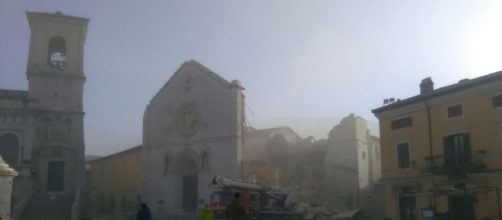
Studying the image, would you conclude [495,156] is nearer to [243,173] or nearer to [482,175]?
[482,175]

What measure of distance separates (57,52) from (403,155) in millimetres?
27365

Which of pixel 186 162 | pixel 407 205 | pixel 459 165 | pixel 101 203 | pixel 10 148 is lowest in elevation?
pixel 101 203

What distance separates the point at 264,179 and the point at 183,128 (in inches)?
331

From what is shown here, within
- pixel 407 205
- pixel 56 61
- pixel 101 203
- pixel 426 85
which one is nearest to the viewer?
pixel 407 205

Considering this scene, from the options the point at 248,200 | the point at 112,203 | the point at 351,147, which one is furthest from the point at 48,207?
the point at 351,147

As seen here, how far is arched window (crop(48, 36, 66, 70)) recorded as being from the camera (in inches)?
1678

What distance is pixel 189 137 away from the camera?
42.2 meters

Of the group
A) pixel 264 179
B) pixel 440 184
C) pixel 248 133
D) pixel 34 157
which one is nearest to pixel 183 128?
pixel 248 133

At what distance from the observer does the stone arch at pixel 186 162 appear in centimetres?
4172

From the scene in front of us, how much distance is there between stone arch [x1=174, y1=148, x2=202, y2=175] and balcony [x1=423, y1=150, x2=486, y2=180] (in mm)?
18446

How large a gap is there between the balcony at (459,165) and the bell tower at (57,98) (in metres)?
25.3

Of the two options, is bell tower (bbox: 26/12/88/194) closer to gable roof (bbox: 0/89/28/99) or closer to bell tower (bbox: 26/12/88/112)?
bell tower (bbox: 26/12/88/112)

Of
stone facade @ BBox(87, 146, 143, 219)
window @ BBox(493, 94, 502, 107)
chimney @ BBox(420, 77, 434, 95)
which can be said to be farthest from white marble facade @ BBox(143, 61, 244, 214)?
window @ BBox(493, 94, 502, 107)

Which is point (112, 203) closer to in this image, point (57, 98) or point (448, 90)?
point (57, 98)
